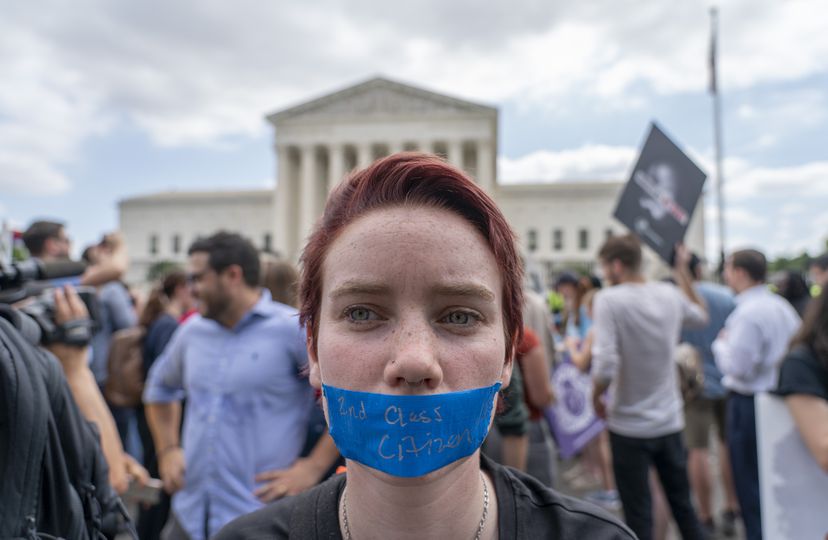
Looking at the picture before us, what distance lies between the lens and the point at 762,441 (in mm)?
2342

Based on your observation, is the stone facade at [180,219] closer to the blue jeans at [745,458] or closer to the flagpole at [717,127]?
the flagpole at [717,127]

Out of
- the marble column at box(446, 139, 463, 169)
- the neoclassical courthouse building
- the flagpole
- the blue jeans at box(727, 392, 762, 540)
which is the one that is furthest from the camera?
the neoclassical courthouse building

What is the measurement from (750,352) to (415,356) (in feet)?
13.0

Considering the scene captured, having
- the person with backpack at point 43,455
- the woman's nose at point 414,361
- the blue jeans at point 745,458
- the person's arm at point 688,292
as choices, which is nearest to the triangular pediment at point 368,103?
the person's arm at point 688,292

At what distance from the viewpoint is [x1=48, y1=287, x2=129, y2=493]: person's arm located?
6.18ft

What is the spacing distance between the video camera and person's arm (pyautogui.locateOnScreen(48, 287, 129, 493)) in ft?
0.10

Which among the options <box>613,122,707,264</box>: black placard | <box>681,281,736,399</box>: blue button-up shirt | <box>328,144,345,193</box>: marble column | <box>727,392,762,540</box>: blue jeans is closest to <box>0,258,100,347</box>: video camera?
<box>727,392,762,540</box>: blue jeans

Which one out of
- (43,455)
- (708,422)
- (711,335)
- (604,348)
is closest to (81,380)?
(43,455)

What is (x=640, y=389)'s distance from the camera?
365 centimetres

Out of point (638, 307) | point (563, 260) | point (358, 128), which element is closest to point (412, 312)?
point (638, 307)

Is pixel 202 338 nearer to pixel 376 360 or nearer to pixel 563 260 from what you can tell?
pixel 376 360

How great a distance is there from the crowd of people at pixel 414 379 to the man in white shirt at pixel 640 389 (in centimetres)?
1

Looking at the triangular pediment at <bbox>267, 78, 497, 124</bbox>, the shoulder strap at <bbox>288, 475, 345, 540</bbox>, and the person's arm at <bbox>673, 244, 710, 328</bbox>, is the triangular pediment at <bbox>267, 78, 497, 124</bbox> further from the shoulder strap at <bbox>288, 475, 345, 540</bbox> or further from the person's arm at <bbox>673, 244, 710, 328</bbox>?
the shoulder strap at <bbox>288, 475, 345, 540</bbox>

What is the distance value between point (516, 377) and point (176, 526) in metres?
1.77
